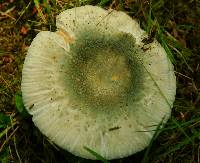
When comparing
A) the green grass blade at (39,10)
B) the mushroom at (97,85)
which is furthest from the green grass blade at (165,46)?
the green grass blade at (39,10)

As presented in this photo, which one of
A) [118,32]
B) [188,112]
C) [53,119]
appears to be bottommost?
[188,112]

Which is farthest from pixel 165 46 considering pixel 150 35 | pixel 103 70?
pixel 103 70

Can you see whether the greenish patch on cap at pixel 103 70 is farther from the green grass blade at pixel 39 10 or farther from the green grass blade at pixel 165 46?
the green grass blade at pixel 39 10

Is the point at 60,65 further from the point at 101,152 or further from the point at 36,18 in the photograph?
the point at 36,18

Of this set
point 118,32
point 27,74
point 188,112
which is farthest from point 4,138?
point 188,112

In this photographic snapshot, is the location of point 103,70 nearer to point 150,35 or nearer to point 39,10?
point 150,35
